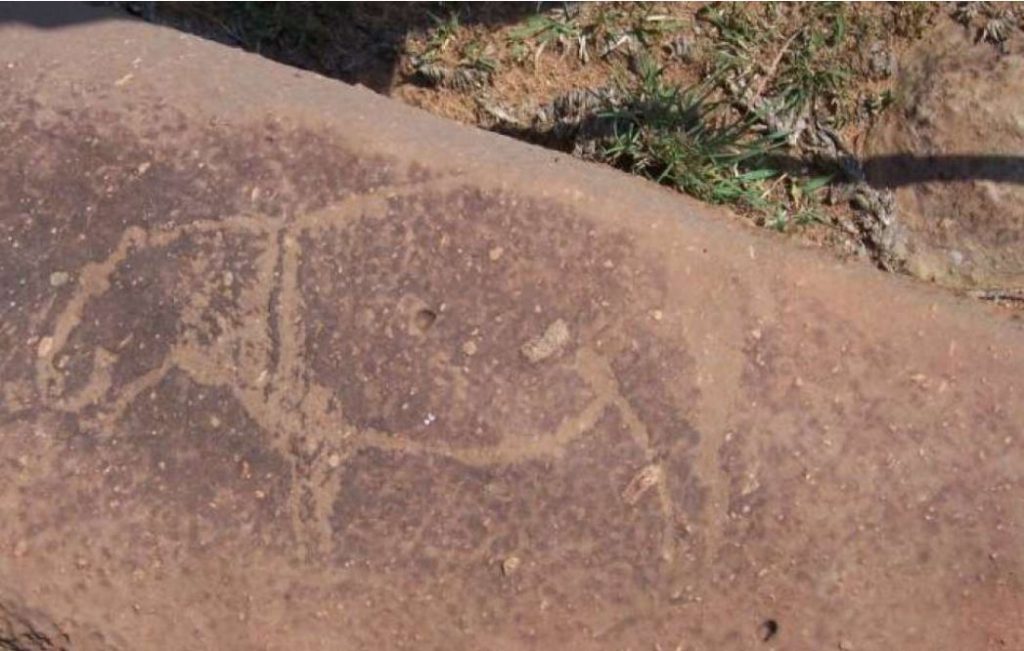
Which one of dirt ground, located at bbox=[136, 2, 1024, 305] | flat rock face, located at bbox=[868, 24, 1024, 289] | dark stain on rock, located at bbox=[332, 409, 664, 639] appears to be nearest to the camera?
dark stain on rock, located at bbox=[332, 409, 664, 639]

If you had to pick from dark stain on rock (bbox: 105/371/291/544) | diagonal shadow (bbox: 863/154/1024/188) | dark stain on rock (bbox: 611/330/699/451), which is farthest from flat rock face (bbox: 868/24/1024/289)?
dark stain on rock (bbox: 105/371/291/544)

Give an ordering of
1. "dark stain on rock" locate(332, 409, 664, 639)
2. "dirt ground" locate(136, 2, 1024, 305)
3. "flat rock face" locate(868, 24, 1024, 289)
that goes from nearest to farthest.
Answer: "dark stain on rock" locate(332, 409, 664, 639) → "flat rock face" locate(868, 24, 1024, 289) → "dirt ground" locate(136, 2, 1024, 305)

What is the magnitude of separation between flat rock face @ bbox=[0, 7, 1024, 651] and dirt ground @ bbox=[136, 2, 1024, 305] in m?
0.58

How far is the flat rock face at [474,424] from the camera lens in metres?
1.52

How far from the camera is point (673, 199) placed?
170 centimetres

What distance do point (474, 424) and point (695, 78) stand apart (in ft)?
3.36

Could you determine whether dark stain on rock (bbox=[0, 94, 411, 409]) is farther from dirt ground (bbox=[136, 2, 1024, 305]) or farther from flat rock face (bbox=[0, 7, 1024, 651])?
dirt ground (bbox=[136, 2, 1024, 305])

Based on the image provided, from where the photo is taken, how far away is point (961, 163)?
2088 millimetres

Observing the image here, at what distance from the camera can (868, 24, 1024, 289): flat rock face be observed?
206 cm

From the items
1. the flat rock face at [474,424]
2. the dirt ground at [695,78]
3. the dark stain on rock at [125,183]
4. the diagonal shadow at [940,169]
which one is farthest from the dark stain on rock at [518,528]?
the diagonal shadow at [940,169]

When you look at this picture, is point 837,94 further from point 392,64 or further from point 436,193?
point 436,193

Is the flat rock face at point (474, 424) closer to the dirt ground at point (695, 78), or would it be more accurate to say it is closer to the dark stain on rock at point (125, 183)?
the dark stain on rock at point (125, 183)

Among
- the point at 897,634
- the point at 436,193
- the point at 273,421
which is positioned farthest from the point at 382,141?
A: the point at 897,634

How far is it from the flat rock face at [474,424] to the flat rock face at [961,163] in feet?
1.65
